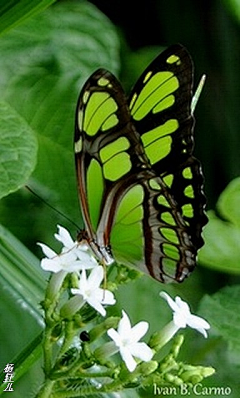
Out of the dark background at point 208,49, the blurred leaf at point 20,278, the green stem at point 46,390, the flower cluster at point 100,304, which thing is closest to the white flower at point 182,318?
the flower cluster at point 100,304

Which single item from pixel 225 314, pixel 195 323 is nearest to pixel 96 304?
pixel 195 323

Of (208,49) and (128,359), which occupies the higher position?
(128,359)

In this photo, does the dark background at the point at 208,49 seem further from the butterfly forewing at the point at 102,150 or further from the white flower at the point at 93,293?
the white flower at the point at 93,293

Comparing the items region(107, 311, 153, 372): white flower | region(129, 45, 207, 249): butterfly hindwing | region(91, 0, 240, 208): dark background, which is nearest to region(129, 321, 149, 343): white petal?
region(107, 311, 153, 372): white flower

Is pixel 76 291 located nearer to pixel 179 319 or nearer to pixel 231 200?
pixel 179 319

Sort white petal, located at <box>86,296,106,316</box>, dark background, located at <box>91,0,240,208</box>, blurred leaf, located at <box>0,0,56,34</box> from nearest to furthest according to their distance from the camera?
white petal, located at <box>86,296,106,316</box> → blurred leaf, located at <box>0,0,56,34</box> → dark background, located at <box>91,0,240,208</box>

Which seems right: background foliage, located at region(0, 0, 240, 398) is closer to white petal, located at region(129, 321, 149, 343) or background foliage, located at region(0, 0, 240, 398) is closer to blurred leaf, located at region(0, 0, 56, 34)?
blurred leaf, located at region(0, 0, 56, 34)

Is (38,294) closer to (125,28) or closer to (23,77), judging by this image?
(23,77)

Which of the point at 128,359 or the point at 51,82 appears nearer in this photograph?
the point at 128,359
